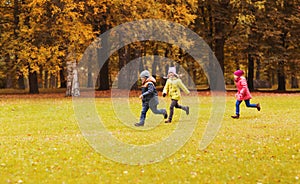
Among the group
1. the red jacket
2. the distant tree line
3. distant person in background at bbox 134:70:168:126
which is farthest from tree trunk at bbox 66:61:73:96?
distant person in background at bbox 134:70:168:126

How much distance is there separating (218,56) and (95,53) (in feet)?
38.1

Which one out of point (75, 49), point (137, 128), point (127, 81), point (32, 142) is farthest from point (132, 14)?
point (32, 142)

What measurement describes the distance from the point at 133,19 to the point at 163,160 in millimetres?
24341

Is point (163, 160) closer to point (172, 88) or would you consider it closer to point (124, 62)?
point (172, 88)

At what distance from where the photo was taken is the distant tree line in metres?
32.5

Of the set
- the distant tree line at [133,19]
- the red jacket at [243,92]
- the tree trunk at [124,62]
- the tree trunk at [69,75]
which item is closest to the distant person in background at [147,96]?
the red jacket at [243,92]

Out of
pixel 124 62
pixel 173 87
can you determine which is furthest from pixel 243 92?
pixel 124 62

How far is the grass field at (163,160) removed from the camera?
9688mm

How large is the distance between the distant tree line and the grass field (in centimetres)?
1455

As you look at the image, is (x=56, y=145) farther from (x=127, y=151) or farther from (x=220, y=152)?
(x=220, y=152)

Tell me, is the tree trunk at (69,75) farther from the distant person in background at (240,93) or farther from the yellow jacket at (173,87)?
the yellow jacket at (173,87)

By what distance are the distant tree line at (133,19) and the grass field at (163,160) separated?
14.5 m

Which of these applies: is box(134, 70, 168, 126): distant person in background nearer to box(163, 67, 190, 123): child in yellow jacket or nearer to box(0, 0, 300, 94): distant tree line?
box(163, 67, 190, 123): child in yellow jacket

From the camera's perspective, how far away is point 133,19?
3459 centimetres
